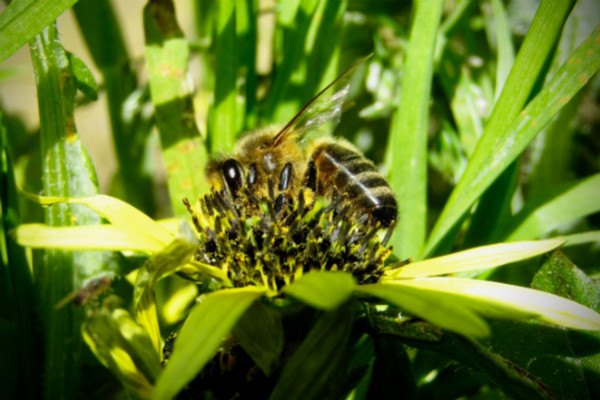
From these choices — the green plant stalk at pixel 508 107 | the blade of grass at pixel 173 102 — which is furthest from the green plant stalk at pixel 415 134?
the blade of grass at pixel 173 102

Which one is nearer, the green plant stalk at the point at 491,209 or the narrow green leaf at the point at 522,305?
the narrow green leaf at the point at 522,305

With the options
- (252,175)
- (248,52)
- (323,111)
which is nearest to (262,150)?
(252,175)

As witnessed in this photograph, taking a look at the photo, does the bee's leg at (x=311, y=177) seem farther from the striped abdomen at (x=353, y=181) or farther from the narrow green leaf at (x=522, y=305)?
the narrow green leaf at (x=522, y=305)

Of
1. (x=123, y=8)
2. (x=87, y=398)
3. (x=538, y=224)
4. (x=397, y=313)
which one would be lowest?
(x=87, y=398)

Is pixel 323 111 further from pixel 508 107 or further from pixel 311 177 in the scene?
pixel 508 107

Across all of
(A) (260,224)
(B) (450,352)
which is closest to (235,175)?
(A) (260,224)

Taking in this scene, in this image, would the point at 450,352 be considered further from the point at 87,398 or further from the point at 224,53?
the point at 224,53
